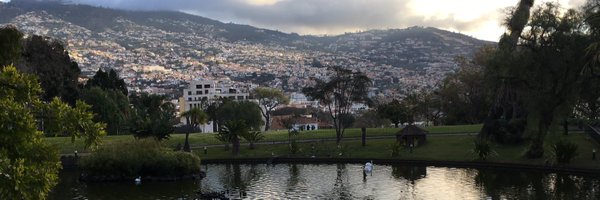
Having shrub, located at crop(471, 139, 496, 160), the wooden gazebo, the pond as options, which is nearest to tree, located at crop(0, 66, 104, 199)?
the pond

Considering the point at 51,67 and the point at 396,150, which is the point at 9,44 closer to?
the point at 396,150

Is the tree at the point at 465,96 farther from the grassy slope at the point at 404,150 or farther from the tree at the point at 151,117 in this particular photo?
the tree at the point at 151,117

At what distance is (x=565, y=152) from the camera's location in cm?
4384

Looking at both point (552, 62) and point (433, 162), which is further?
point (433, 162)

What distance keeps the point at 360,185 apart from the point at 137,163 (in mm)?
17706

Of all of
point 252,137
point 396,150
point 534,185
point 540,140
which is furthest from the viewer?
point 252,137

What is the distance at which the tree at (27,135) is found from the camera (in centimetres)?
772

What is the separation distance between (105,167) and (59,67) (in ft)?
129

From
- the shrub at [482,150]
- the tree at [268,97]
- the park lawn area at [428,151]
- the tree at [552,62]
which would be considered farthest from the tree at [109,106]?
the tree at [552,62]

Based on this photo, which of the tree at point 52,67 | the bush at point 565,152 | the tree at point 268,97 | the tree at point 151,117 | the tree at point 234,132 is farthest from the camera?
the tree at point 268,97

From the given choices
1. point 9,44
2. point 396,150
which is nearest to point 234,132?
point 396,150

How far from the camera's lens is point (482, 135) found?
55.1 meters

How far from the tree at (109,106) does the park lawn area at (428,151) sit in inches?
941

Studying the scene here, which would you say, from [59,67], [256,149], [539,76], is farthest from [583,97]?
[59,67]
